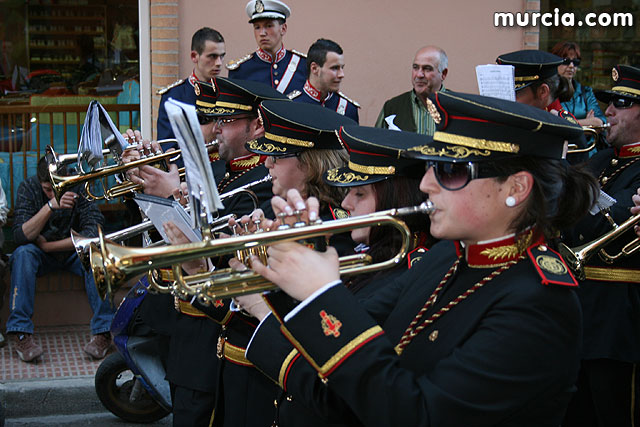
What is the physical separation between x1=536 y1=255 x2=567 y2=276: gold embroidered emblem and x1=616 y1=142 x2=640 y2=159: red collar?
2363 mm

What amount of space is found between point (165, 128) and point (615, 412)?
3509 mm

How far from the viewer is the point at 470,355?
72.2 inches

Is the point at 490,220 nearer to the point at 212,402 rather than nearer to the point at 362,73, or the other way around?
the point at 212,402

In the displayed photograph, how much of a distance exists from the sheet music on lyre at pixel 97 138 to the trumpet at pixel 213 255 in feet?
5.79

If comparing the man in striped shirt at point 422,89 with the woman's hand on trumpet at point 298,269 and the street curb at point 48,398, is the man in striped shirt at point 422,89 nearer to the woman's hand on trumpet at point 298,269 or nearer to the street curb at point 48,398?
the street curb at point 48,398

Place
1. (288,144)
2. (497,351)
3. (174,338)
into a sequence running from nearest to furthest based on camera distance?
(497,351) < (288,144) < (174,338)

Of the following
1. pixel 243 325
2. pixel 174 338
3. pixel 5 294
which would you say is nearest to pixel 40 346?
pixel 5 294

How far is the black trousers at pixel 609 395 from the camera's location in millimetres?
3764

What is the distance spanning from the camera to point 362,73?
6.94 meters

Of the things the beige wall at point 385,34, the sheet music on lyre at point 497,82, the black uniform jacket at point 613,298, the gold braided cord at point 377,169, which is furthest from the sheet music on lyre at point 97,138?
the beige wall at point 385,34

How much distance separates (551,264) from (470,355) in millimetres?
311

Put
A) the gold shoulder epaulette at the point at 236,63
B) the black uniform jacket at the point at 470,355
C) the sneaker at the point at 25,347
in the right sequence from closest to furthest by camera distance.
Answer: the black uniform jacket at the point at 470,355
the sneaker at the point at 25,347
the gold shoulder epaulette at the point at 236,63

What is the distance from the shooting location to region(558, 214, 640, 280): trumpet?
10.8 ft

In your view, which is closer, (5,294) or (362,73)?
(5,294)
